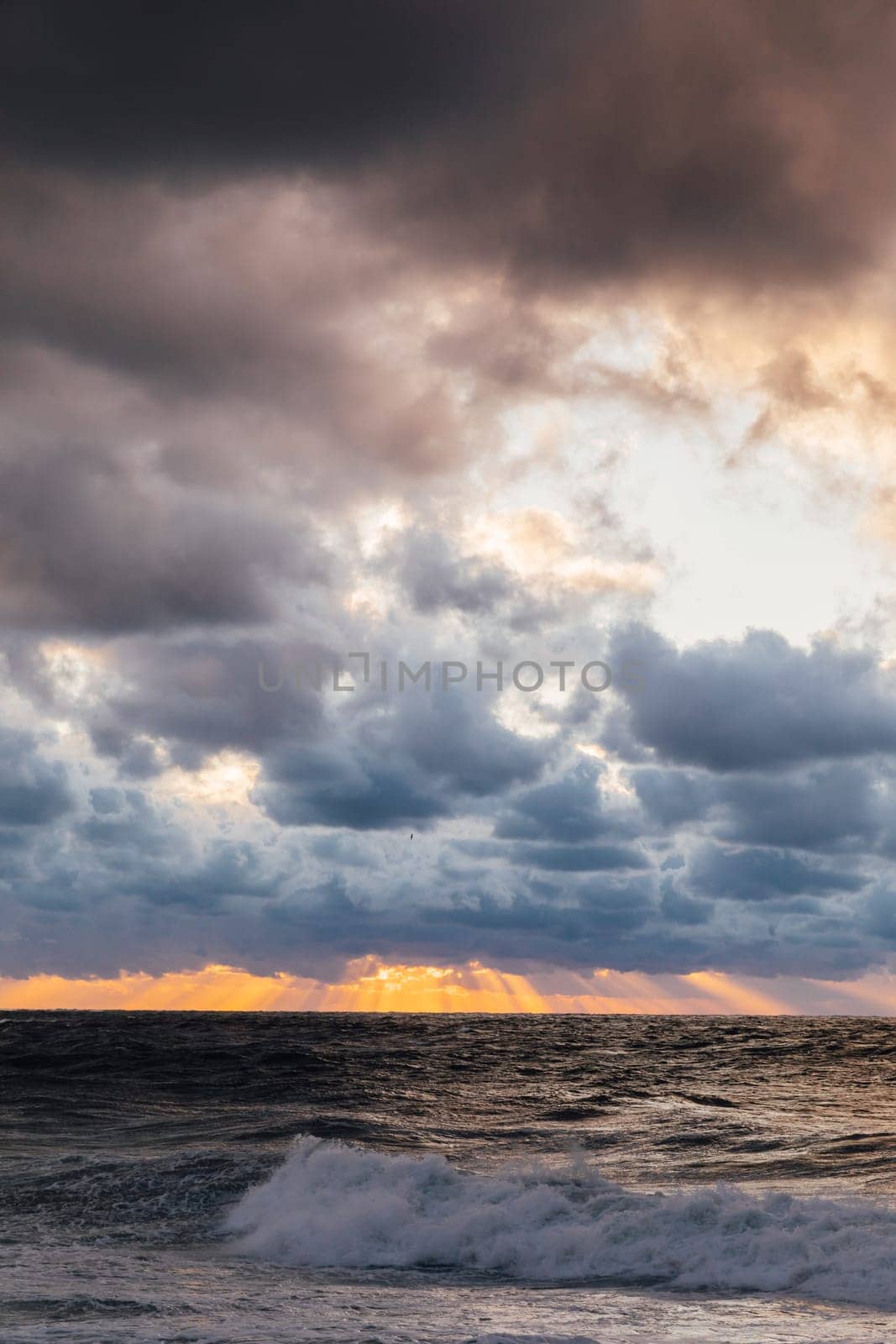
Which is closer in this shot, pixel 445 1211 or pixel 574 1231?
pixel 574 1231

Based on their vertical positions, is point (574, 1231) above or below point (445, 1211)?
above

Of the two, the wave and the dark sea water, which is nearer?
the dark sea water

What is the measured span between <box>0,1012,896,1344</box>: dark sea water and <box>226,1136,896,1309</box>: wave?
1.9 inches

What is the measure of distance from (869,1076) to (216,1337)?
1495 inches

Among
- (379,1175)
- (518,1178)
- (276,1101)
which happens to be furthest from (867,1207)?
(276,1101)

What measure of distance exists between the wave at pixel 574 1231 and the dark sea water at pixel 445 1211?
1.9 inches

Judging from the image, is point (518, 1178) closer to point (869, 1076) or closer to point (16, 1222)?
point (16, 1222)

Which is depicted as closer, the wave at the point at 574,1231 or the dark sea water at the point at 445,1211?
the dark sea water at the point at 445,1211

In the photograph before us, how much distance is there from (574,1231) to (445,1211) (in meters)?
2.62

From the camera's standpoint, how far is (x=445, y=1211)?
62.4 feet

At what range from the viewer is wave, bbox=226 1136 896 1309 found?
51.4 ft

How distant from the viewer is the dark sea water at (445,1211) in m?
13.1

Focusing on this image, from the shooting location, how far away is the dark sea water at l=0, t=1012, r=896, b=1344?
42.9 ft

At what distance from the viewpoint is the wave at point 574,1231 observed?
15.7 metres
